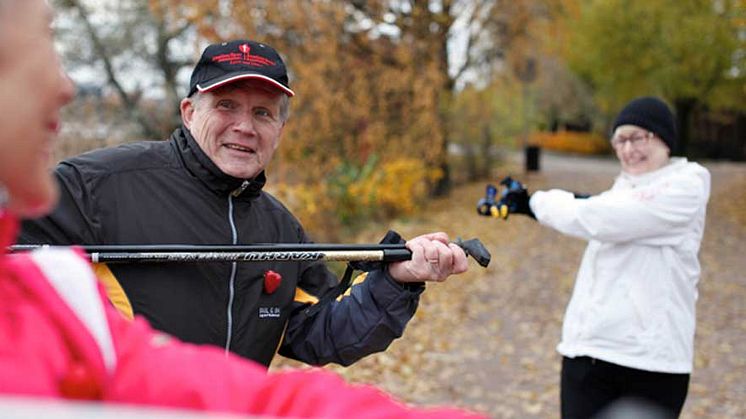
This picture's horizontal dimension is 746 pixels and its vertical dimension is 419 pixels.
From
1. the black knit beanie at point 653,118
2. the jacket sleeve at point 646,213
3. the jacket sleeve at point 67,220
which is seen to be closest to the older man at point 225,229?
the jacket sleeve at point 67,220

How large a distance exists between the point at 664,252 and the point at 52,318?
3.25 metres

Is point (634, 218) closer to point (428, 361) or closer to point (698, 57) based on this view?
point (428, 361)

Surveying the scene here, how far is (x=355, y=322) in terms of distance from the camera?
2.48 meters

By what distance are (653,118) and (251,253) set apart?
2.43 m

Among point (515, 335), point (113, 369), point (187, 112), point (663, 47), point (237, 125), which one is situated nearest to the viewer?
point (113, 369)

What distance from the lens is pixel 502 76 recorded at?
1823cm

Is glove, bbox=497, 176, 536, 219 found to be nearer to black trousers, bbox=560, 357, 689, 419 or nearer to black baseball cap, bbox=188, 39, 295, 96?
Result: black trousers, bbox=560, 357, 689, 419

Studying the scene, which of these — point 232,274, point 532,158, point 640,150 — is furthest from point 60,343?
point 532,158

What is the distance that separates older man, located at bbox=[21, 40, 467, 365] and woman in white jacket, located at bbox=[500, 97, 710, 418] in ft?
5.48

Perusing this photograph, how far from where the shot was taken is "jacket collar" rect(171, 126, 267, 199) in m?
2.37

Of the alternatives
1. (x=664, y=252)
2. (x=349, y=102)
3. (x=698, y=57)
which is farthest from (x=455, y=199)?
(x=664, y=252)

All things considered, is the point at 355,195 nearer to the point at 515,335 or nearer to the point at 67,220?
the point at 515,335

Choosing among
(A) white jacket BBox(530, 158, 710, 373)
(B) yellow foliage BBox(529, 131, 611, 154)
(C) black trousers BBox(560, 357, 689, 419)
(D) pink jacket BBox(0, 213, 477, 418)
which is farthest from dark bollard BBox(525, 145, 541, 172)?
(D) pink jacket BBox(0, 213, 477, 418)

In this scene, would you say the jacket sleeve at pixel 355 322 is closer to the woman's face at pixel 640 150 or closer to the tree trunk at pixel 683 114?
the woman's face at pixel 640 150
